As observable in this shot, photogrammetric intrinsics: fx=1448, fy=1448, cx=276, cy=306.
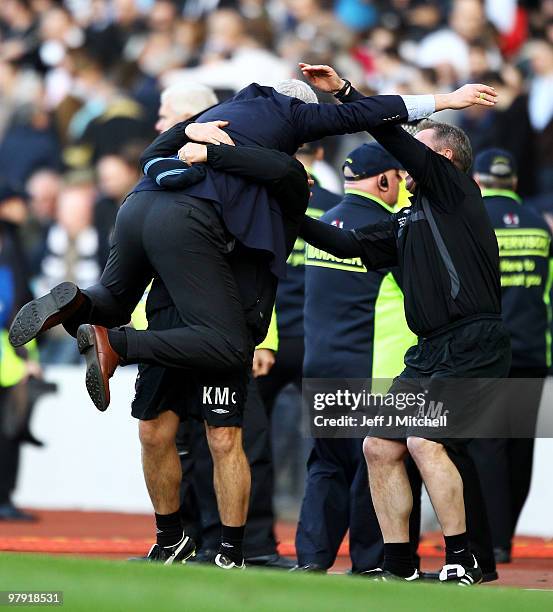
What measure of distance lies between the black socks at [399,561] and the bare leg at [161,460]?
0.96 m

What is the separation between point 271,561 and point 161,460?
143 centimetres

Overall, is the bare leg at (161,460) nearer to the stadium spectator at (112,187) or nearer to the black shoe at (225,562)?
the black shoe at (225,562)

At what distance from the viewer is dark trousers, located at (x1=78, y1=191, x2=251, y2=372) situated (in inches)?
231

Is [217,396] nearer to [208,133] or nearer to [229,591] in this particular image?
[208,133]

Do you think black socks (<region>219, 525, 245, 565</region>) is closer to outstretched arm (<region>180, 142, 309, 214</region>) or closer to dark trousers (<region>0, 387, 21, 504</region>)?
outstretched arm (<region>180, 142, 309, 214</region>)

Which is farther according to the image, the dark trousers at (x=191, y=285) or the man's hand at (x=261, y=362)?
the man's hand at (x=261, y=362)

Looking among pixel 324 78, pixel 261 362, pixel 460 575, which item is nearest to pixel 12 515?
pixel 261 362

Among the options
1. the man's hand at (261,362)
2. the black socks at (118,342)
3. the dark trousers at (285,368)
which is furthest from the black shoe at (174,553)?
the dark trousers at (285,368)

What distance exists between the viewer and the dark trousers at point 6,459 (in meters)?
10.3

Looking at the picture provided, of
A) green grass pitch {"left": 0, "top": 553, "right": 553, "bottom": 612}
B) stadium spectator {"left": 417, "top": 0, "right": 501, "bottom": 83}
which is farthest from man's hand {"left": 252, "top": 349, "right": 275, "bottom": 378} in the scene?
stadium spectator {"left": 417, "top": 0, "right": 501, "bottom": 83}

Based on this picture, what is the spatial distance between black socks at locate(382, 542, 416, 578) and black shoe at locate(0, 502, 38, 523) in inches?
177

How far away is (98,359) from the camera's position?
18.9ft

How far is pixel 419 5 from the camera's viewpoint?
42.8 feet

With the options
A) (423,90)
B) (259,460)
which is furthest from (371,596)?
(423,90)
